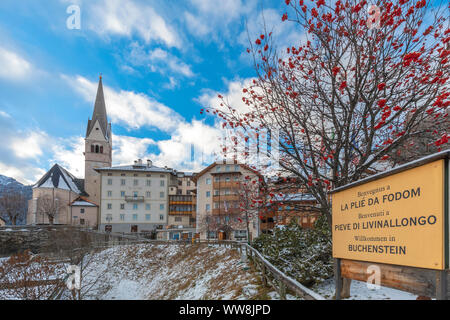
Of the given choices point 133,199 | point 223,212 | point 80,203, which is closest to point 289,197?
point 223,212

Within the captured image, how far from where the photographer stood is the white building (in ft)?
174

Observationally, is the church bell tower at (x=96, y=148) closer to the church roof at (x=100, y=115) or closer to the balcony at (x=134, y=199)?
the church roof at (x=100, y=115)

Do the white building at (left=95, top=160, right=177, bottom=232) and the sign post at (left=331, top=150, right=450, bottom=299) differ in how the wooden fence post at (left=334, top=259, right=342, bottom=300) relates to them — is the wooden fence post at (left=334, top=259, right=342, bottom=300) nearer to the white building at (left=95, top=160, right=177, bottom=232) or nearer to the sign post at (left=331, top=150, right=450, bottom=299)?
the sign post at (left=331, top=150, right=450, bottom=299)

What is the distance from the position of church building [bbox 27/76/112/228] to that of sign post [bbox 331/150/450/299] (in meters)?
56.7

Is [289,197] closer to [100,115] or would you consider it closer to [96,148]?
[96,148]

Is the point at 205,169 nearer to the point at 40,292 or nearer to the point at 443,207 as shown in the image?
the point at 40,292

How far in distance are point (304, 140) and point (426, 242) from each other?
5209 mm

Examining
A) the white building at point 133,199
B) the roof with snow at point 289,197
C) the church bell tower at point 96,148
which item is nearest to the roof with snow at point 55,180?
the church bell tower at point 96,148

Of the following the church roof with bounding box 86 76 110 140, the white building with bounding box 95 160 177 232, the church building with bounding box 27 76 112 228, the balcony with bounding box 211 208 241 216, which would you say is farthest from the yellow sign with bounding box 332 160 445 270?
the church roof with bounding box 86 76 110 140

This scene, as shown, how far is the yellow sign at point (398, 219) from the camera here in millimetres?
2381

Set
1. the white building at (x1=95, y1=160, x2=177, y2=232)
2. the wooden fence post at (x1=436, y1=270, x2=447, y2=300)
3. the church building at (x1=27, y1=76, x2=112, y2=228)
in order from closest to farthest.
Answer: the wooden fence post at (x1=436, y1=270, x2=447, y2=300) < the white building at (x1=95, y1=160, x2=177, y2=232) < the church building at (x1=27, y1=76, x2=112, y2=228)

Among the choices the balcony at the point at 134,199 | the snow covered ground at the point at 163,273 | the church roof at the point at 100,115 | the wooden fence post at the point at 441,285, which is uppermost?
the church roof at the point at 100,115
